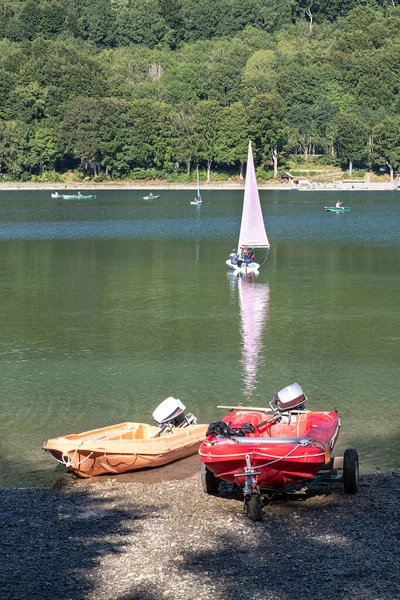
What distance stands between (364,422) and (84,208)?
99726mm

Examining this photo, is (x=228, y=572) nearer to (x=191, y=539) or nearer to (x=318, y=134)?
(x=191, y=539)

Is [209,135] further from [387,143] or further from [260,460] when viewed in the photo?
[260,460]

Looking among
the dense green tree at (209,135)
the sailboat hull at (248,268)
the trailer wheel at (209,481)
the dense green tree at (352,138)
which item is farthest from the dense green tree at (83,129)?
the trailer wheel at (209,481)

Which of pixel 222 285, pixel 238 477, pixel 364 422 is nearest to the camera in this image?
pixel 238 477

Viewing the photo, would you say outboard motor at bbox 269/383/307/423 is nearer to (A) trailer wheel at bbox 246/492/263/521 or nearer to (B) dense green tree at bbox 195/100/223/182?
(A) trailer wheel at bbox 246/492/263/521

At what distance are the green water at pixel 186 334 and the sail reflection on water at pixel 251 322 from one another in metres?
0.08

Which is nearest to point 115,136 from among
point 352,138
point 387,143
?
point 352,138

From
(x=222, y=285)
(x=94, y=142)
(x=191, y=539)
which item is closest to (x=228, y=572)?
(x=191, y=539)

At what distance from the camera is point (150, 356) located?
99.1ft

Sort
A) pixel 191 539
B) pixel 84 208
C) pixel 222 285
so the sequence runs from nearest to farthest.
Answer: pixel 191 539 → pixel 222 285 → pixel 84 208

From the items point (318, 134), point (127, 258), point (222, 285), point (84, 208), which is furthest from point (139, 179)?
point (222, 285)

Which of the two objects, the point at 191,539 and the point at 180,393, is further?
the point at 180,393

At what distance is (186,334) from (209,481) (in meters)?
17.7

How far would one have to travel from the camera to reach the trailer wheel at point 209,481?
16.2 m
